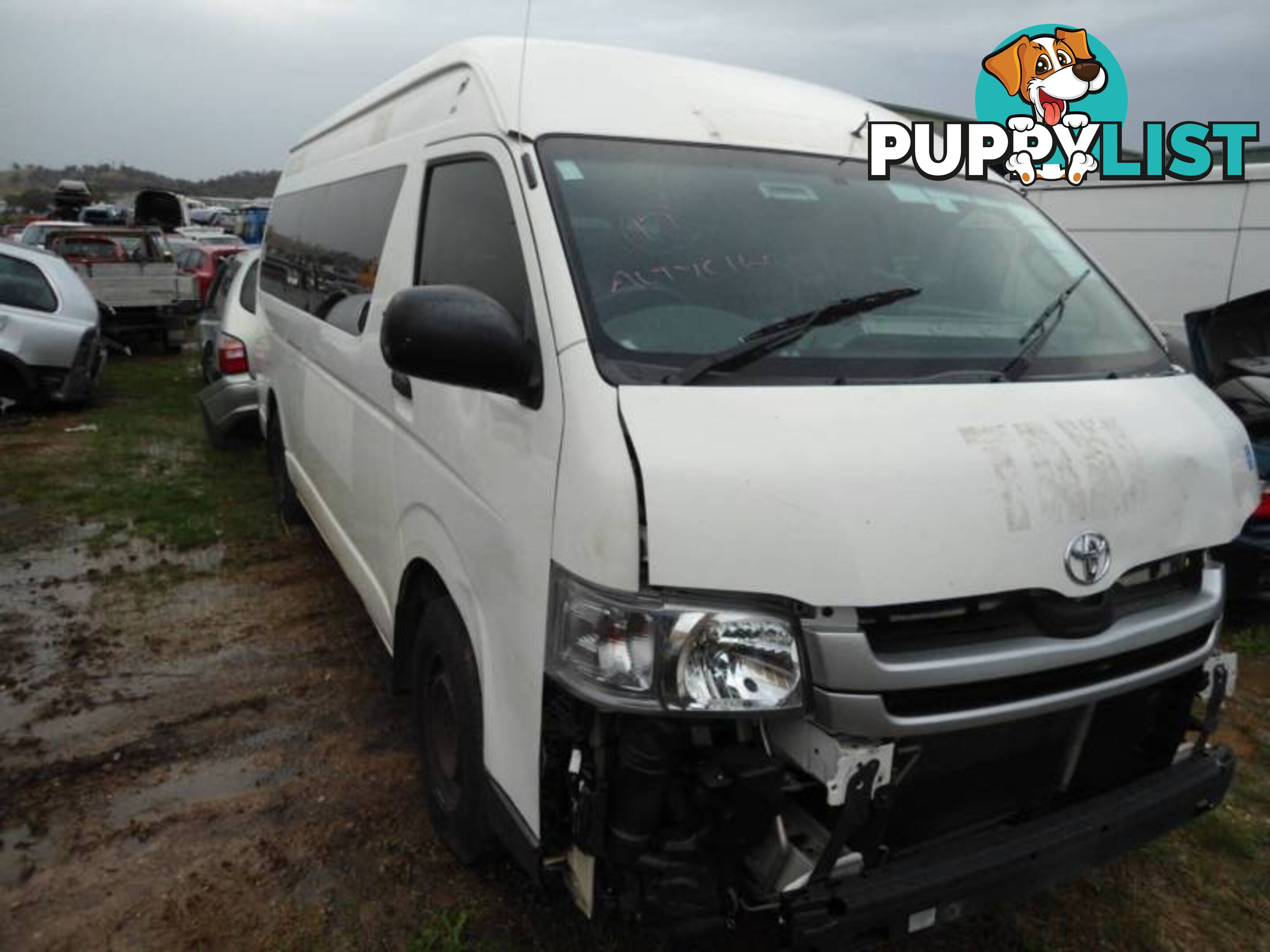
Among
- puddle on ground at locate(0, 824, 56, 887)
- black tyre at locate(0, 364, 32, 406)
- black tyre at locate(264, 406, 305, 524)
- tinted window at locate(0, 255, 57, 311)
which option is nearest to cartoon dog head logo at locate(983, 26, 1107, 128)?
black tyre at locate(264, 406, 305, 524)

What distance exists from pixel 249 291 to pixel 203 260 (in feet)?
39.9

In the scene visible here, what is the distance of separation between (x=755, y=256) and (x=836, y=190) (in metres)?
0.47

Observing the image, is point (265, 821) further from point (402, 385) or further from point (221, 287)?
point (221, 287)

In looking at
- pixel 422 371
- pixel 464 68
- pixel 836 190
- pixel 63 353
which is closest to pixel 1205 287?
pixel 836 190

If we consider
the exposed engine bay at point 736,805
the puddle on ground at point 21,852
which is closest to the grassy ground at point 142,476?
the puddle on ground at point 21,852

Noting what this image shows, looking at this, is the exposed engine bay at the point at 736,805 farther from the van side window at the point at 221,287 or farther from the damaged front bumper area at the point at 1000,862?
the van side window at the point at 221,287

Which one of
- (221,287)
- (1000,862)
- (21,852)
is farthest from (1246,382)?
(221,287)

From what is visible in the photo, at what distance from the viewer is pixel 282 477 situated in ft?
19.6

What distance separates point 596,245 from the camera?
231cm

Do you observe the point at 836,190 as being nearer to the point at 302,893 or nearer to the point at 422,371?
the point at 422,371

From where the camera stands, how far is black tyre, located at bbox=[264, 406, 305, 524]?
18.9 ft

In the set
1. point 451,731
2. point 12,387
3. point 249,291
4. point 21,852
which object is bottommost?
point 21,852

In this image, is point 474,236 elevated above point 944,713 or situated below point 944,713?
above

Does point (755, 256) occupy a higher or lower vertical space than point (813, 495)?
higher
